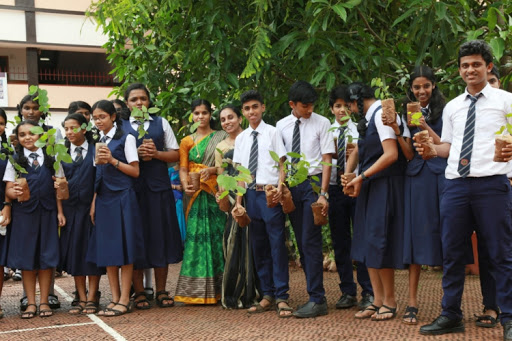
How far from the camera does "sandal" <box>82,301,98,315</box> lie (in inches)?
263

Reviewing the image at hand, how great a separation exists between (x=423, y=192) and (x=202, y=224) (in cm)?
247

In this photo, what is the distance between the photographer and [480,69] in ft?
15.9

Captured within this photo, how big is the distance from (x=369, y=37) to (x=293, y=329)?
2.71 m

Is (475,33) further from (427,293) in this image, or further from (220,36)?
(427,293)

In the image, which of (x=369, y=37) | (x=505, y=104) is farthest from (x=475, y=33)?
(x=369, y=37)

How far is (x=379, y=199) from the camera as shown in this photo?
18.5ft

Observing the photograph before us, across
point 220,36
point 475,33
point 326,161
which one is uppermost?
point 220,36

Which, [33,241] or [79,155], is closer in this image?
[33,241]

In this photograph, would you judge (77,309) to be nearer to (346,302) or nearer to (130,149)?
(130,149)

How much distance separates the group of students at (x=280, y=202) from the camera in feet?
A: 16.2

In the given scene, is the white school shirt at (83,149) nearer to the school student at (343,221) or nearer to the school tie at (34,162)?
the school tie at (34,162)

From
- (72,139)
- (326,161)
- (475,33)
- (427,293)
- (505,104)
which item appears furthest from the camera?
(427,293)

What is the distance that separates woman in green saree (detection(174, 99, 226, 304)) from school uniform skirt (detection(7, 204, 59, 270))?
1287 millimetres

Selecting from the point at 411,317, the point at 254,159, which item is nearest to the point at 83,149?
the point at 254,159
